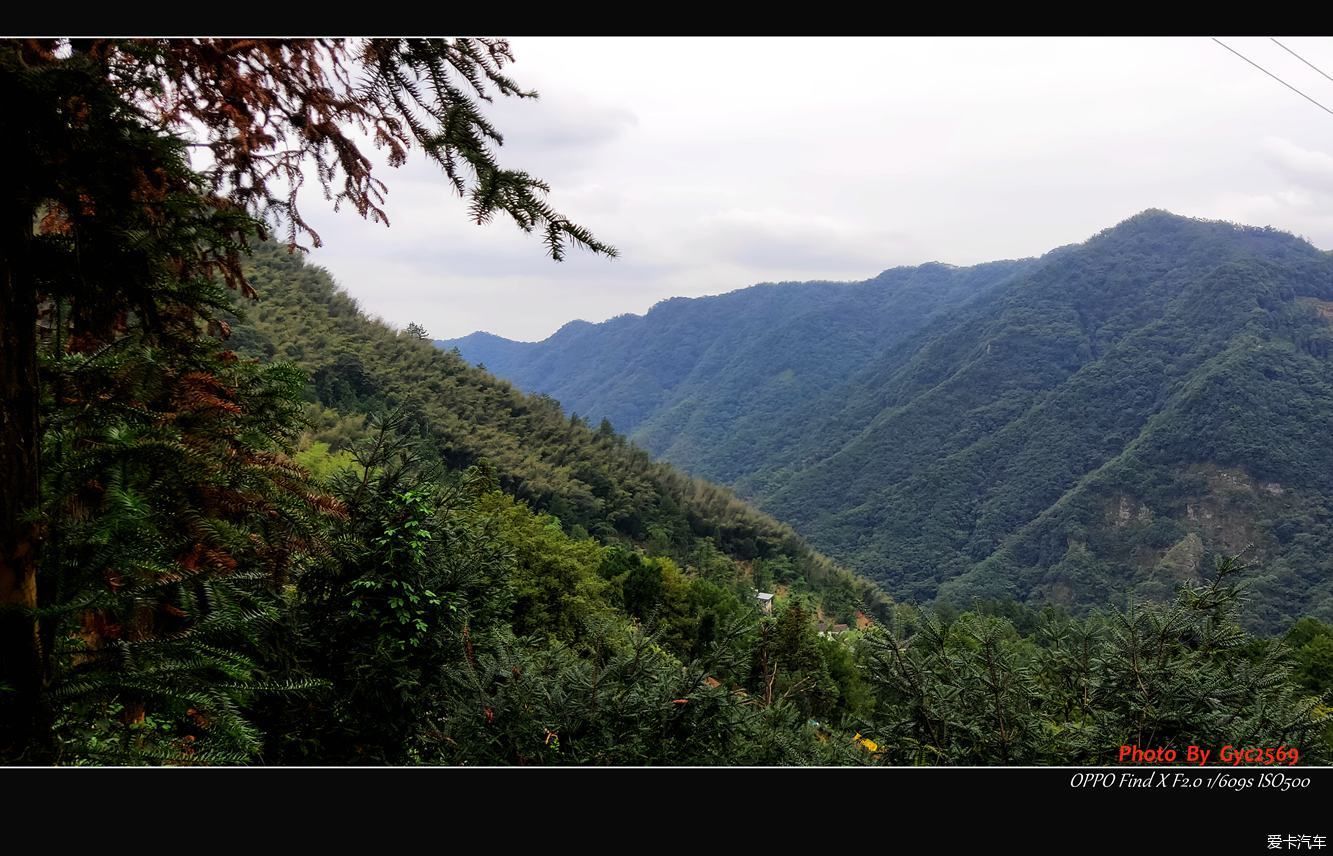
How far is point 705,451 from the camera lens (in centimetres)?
13612

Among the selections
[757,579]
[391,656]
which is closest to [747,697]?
[391,656]

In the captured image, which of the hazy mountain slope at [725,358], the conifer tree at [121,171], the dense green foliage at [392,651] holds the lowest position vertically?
the dense green foliage at [392,651]

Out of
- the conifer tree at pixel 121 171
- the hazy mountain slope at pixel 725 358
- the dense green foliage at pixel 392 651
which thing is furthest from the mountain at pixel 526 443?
the hazy mountain slope at pixel 725 358

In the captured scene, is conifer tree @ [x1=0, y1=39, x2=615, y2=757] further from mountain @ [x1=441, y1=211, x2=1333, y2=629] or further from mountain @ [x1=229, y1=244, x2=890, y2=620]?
mountain @ [x1=441, y1=211, x2=1333, y2=629]

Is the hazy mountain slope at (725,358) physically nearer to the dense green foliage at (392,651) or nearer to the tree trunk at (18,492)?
the dense green foliage at (392,651)

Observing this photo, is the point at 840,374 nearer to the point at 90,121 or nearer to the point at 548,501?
the point at 548,501

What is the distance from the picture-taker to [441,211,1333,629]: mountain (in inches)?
2773

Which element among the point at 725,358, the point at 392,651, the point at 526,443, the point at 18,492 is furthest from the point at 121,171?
the point at 725,358

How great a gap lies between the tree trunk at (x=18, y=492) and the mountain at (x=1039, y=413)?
143 ft

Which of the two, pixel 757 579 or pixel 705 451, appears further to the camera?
pixel 705 451

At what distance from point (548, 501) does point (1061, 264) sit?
130697mm

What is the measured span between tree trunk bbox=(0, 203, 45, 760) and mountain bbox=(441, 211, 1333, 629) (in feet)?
143

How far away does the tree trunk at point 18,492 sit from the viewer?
215 cm

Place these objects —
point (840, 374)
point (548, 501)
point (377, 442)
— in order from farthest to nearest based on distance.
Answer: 1. point (840, 374)
2. point (548, 501)
3. point (377, 442)
